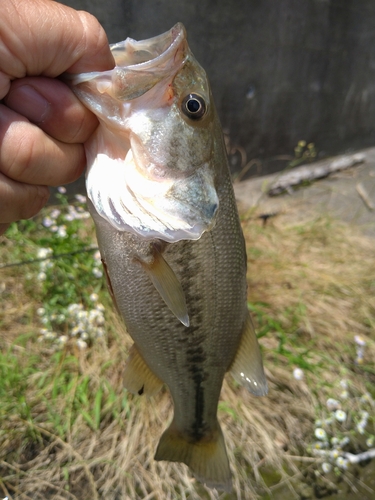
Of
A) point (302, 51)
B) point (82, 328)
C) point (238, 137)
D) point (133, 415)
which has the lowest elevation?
point (133, 415)

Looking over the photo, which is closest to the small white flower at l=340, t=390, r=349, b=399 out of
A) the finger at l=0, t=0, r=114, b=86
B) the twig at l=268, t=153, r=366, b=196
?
the finger at l=0, t=0, r=114, b=86

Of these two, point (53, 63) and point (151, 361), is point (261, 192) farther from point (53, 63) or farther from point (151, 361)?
point (53, 63)

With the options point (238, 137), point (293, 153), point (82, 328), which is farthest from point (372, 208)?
point (82, 328)

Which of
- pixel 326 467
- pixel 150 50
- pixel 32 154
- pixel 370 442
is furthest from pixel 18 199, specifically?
pixel 370 442

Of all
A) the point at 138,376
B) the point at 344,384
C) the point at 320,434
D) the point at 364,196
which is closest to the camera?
the point at 138,376

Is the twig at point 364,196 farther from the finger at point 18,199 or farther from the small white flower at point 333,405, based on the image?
the finger at point 18,199

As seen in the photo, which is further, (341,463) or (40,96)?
(341,463)

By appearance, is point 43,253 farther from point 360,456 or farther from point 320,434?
point 360,456

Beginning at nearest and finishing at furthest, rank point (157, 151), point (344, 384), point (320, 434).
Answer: point (157, 151) → point (320, 434) → point (344, 384)

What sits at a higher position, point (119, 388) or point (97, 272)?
point (97, 272)
